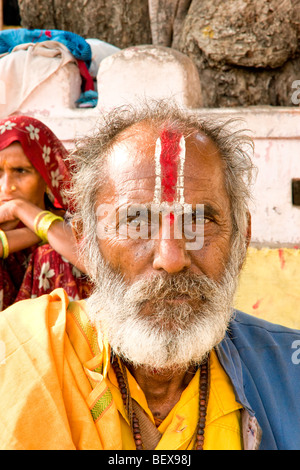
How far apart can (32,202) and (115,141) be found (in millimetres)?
1297

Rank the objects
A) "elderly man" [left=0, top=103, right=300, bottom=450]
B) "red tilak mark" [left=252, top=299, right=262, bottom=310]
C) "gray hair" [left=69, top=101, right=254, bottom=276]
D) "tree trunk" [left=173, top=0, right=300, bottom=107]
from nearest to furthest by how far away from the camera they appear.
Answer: "elderly man" [left=0, top=103, right=300, bottom=450]
"gray hair" [left=69, top=101, right=254, bottom=276]
"red tilak mark" [left=252, top=299, right=262, bottom=310]
"tree trunk" [left=173, top=0, right=300, bottom=107]

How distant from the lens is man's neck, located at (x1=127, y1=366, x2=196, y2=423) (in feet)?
7.41

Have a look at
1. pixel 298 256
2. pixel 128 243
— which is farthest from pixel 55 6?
pixel 128 243

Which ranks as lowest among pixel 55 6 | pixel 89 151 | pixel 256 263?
pixel 256 263

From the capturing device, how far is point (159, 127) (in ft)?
7.55

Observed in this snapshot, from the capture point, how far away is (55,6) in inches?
248

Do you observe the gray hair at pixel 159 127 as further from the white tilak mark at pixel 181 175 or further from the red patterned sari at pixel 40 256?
the red patterned sari at pixel 40 256

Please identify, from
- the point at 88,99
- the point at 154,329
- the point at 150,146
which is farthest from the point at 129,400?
the point at 88,99

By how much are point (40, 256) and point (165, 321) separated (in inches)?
56.9

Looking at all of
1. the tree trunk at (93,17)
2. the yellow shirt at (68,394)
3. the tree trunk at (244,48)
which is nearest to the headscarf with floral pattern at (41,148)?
the yellow shirt at (68,394)

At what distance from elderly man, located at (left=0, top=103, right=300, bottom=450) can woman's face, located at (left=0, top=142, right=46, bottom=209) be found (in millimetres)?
1097

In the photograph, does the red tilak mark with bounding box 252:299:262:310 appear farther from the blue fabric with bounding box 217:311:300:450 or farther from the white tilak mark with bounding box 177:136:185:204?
the white tilak mark with bounding box 177:136:185:204

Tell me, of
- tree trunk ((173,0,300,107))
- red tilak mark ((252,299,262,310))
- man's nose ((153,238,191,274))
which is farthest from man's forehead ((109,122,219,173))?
tree trunk ((173,0,300,107))
